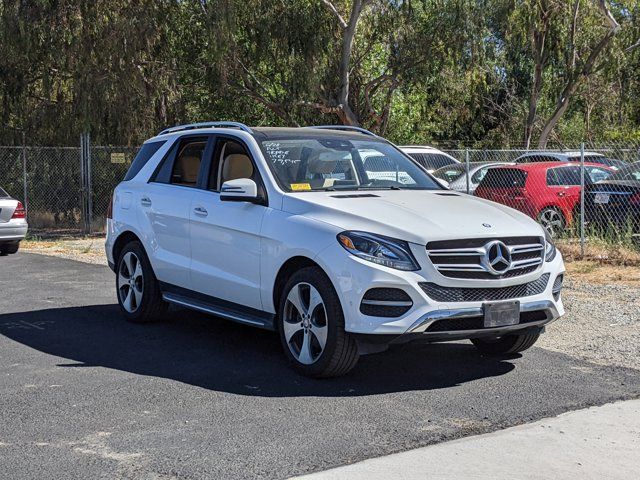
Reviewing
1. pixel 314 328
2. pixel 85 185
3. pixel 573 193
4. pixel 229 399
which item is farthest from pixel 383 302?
pixel 85 185

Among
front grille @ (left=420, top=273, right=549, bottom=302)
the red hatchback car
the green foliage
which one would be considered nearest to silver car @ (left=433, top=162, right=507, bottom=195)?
the red hatchback car

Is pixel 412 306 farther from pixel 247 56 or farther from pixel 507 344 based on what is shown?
pixel 247 56

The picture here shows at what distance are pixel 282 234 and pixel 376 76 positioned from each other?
20.0 meters

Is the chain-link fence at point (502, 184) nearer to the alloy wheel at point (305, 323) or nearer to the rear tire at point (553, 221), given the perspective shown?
the rear tire at point (553, 221)

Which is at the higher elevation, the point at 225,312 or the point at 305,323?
the point at 305,323

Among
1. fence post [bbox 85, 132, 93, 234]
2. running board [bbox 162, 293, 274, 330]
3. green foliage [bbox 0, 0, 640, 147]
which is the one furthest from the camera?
green foliage [bbox 0, 0, 640, 147]

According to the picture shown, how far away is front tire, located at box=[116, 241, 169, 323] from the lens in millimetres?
8883

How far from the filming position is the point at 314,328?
6.75 meters

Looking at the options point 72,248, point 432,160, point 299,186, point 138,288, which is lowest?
point 72,248

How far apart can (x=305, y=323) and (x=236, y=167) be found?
1885 millimetres

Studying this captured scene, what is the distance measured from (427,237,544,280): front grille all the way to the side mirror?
5.27 ft

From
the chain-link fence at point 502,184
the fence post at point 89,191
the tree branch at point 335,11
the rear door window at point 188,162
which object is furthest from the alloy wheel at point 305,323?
the tree branch at point 335,11

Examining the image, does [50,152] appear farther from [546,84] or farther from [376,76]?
[546,84]

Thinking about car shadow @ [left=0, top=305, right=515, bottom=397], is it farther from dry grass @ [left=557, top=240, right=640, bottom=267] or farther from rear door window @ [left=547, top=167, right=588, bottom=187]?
rear door window @ [left=547, top=167, right=588, bottom=187]
